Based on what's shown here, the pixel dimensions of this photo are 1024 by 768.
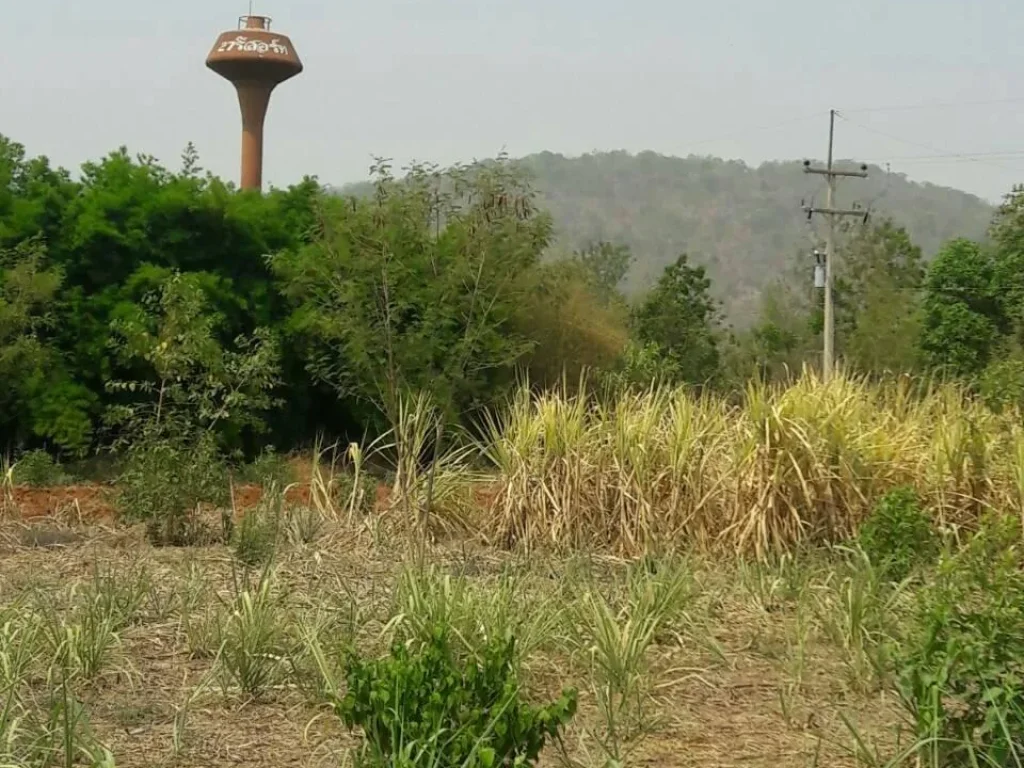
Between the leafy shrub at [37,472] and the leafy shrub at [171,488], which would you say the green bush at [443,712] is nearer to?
the leafy shrub at [171,488]

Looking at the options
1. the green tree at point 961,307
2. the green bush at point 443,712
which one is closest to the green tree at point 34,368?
the green bush at point 443,712

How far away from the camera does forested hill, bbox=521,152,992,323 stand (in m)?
107

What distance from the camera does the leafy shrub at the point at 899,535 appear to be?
22.1 feet

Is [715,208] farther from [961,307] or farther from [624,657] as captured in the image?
[624,657]

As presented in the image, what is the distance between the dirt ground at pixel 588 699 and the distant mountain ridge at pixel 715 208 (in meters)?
87.5

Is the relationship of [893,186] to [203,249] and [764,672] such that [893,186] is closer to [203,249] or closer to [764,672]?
[203,249]

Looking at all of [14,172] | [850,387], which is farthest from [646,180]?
[850,387]

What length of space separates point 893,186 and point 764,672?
141341 millimetres

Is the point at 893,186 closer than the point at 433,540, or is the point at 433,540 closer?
the point at 433,540

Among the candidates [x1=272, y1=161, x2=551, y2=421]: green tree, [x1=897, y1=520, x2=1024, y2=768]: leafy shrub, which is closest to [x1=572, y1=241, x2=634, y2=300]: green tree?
[x1=272, y1=161, x2=551, y2=421]: green tree

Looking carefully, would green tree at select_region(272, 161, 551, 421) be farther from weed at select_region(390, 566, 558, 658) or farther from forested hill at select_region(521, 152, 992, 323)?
forested hill at select_region(521, 152, 992, 323)

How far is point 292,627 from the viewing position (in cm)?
528

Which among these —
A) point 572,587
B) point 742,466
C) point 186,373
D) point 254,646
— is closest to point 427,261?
point 186,373

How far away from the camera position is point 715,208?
126 m
